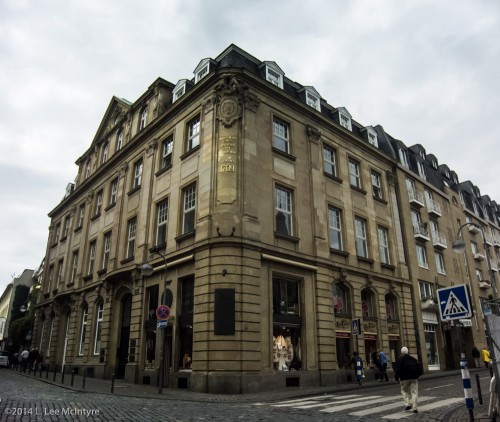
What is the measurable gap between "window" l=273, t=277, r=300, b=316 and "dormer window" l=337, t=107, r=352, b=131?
519 inches

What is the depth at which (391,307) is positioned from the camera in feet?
86.1

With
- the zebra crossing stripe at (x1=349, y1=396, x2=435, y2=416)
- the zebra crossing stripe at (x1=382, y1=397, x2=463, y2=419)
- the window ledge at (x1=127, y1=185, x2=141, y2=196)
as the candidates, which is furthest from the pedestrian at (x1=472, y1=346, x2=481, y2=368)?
the window ledge at (x1=127, y1=185, x2=141, y2=196)

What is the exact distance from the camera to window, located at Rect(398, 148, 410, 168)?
3293 cm

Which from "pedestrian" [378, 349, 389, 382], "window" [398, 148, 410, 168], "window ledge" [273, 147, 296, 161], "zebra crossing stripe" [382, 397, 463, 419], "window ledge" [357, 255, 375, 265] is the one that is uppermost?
"window" [398, 148, 410, 168]

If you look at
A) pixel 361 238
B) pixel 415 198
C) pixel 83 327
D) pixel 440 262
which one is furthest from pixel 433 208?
pixel 83 327

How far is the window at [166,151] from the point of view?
24.2 metres

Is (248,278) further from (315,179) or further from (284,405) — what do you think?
(315,179)

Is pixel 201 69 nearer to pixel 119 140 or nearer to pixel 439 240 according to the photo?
pixel 119 140

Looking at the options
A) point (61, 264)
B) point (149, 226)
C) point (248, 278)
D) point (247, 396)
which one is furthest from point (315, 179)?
point (61, 264)

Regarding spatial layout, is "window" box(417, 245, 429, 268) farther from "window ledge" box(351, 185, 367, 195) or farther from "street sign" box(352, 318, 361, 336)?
"street sign" box(352, 318, 361, 336)

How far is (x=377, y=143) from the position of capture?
103 ft

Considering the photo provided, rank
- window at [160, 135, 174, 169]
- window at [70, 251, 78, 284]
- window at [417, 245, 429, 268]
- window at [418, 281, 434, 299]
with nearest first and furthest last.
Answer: window at [160, 135, 174, 169] < window at [418, 281, 434, 299] < window at [417, 245, 429, 268] < window at [70, 251, 78, 284]

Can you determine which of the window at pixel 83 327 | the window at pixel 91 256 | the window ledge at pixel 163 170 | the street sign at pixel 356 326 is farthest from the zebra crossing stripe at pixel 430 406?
the window at pixel 91 256

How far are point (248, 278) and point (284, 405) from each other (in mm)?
6067
